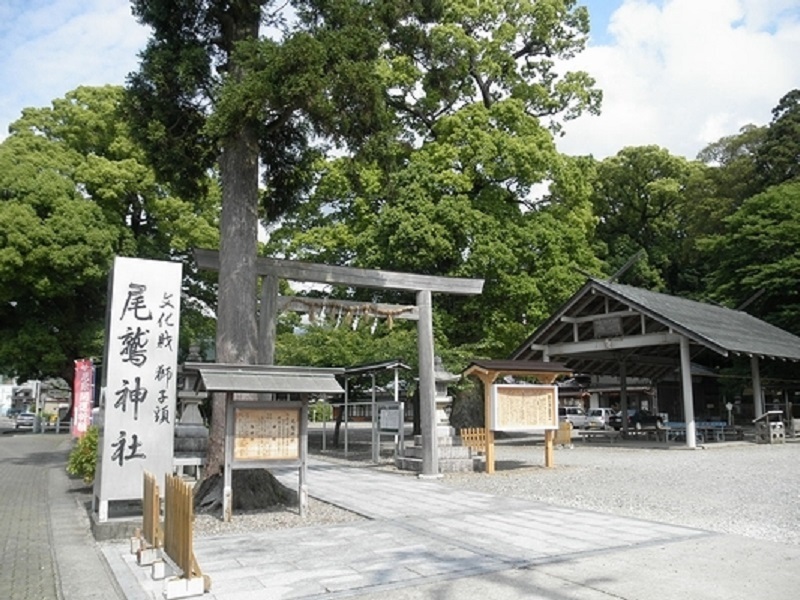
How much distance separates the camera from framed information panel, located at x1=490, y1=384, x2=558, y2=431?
14.3 meters

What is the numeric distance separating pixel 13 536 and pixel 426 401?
25.7 ft

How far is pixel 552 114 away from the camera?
26656mm

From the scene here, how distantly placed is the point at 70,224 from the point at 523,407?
1994 centimetres

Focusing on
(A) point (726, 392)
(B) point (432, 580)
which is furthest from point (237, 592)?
(A) point (726, 392)

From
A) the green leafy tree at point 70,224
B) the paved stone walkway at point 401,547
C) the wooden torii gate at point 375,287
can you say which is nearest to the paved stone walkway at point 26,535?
the paved stone walkway at point 401,547

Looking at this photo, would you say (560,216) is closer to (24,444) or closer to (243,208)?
(243,208)

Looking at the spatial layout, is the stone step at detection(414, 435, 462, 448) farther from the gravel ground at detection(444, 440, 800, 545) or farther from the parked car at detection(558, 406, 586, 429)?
the parked car at detection(558, 406, 586, 429)

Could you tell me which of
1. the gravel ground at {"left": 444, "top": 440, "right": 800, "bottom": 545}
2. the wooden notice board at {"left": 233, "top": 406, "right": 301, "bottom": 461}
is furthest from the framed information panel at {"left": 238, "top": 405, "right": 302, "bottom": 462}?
the gravel ground at {"left": 444, "top": 440, "right": 800, "bottom": 545}

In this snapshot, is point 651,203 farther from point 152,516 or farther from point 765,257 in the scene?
point 152,516

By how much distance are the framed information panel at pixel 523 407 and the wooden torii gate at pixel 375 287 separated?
147 cm

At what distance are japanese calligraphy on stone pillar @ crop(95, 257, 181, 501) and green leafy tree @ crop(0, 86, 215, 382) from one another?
19.1 metres

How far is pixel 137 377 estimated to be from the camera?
8.55 m

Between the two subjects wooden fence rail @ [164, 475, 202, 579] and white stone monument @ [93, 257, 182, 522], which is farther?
white stone monument @ [93, 257, 182, 522]

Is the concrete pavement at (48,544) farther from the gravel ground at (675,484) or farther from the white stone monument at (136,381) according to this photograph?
the gravel ground at (675,484)
